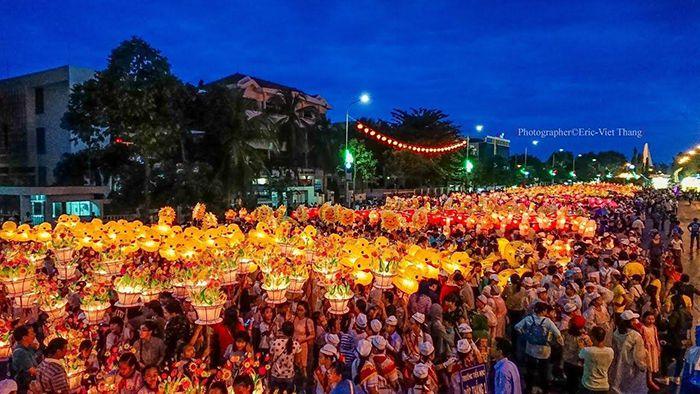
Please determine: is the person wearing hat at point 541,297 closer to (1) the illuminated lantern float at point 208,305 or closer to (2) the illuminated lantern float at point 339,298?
(2) the illuminated lantern float at point 339,298

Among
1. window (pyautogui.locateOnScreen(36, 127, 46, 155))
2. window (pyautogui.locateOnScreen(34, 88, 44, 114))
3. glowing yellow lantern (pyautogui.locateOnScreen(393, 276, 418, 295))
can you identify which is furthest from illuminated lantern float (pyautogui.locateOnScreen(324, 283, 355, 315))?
window (pyautogui.locateOnScreen(34, 88, 44, 114))

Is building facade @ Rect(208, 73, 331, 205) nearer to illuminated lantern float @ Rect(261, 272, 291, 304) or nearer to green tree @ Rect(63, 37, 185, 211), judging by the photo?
green tree @ Rect(63, 37, 185, 211)

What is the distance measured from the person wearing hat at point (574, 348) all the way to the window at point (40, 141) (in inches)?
1235

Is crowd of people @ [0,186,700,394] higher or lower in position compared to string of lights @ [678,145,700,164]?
lower

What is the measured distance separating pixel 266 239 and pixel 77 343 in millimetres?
5430

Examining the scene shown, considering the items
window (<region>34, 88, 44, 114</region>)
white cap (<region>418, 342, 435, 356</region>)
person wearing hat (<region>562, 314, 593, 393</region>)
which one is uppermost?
window (<region>34, 88, 44, 114</region>)

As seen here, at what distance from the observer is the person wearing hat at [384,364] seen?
5.88m

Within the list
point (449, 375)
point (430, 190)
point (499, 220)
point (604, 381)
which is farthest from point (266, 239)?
point (430, 190)

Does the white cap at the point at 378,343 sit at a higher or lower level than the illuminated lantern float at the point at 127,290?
lower

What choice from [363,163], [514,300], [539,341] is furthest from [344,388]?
[363,163]

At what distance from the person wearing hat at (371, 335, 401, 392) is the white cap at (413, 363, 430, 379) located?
16.6 inches

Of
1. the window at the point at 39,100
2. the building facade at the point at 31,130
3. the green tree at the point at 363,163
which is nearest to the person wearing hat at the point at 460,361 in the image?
the building facade at the point at 31,130

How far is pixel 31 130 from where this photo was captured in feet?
103

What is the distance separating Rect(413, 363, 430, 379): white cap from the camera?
5.47m
